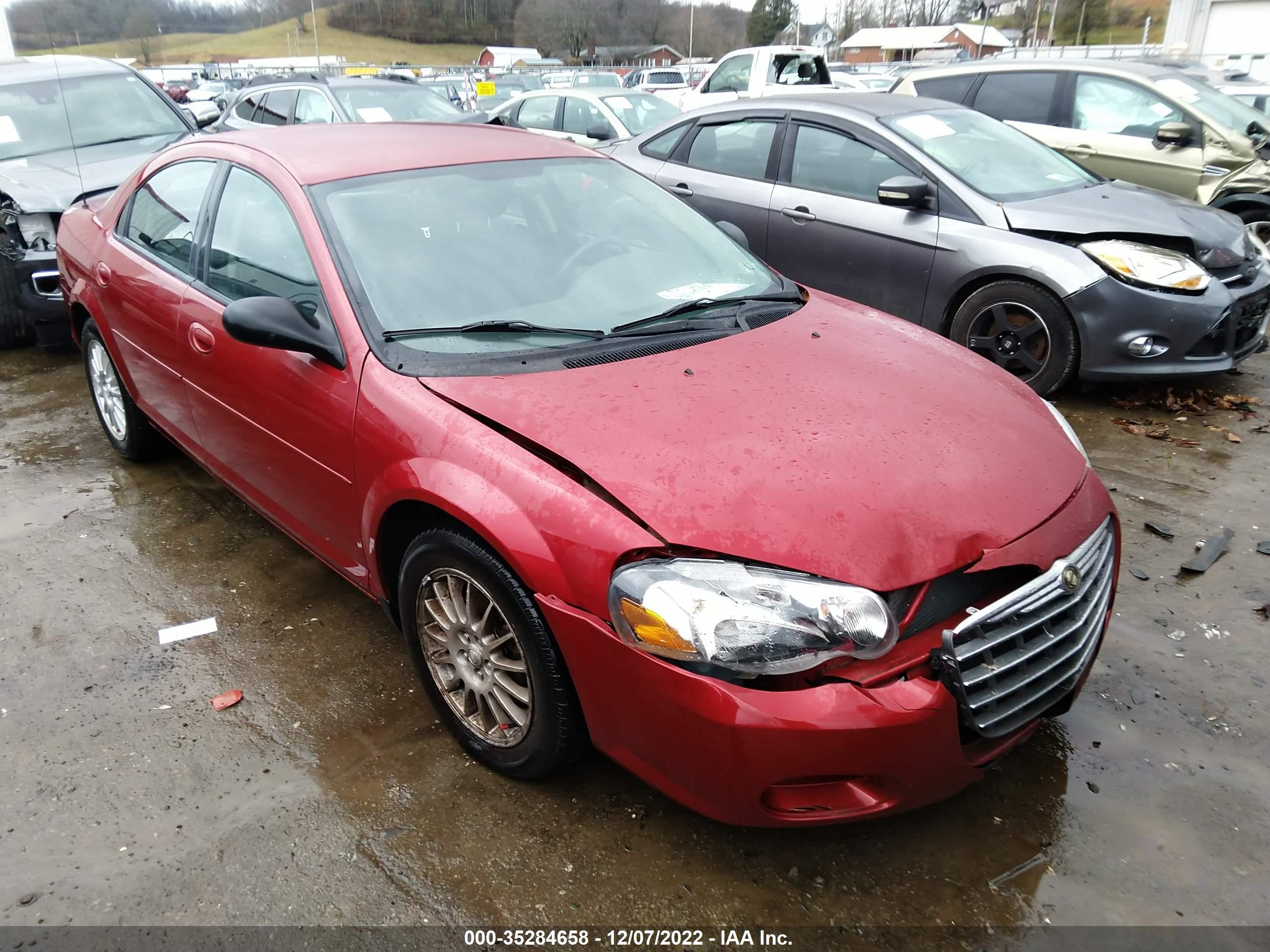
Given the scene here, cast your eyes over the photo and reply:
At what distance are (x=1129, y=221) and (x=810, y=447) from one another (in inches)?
152

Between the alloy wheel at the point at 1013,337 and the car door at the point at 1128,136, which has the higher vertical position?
the car door at the point at 1128,136

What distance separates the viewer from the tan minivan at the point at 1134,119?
695 cm

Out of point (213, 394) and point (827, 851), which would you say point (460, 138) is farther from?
point (827, 851)

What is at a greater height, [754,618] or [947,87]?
[947,87]

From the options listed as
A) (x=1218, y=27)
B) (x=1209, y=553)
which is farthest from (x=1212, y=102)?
(x=1218, y=27)

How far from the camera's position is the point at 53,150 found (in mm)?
6691

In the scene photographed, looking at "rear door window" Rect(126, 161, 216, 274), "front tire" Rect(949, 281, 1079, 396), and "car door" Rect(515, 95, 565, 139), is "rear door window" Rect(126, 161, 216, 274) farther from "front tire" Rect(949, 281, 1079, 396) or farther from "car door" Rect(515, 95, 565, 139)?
"car door" Rect(515, 95, 565, 139)

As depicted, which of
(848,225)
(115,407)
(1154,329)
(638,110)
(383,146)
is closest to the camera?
(383,146)

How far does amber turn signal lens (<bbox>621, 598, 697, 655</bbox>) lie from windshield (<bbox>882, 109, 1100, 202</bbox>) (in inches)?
165

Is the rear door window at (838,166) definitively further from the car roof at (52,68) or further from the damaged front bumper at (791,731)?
the car roof at (52,68)

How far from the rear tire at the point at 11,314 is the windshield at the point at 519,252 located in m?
4.30

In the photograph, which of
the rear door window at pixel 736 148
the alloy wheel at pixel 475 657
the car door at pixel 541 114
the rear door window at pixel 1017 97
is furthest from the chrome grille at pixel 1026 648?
the car door at pixel 541 114

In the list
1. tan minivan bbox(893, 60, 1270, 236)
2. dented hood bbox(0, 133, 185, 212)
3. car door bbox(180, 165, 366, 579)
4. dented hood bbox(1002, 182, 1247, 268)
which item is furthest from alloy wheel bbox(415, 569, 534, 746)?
tan minivan bbox(893, 60, 1270, 236)

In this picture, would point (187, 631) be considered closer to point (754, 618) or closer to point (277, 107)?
point (754, 618)
